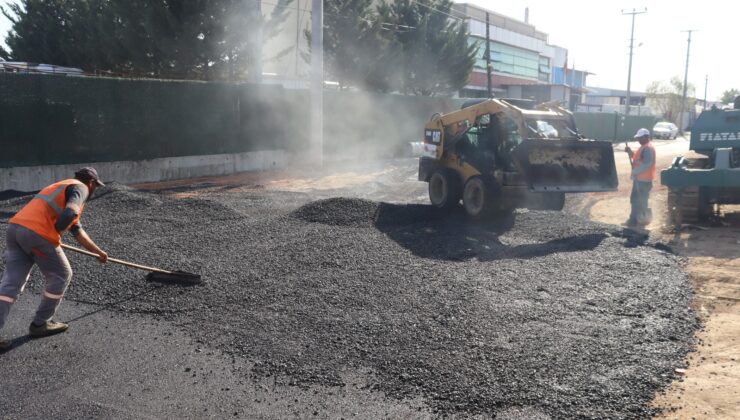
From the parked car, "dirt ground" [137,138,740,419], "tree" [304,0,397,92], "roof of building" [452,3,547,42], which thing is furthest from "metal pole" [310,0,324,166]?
the parked car

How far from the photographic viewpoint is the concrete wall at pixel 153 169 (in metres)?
14.4

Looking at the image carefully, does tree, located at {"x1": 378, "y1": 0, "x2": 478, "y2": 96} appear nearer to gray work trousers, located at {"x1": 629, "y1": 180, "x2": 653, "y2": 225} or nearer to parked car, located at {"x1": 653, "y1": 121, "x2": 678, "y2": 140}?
parked car, located at {"x1": 653, "y1": 121, "x2": 678, "y2": 140}

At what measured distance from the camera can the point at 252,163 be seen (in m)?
20.3

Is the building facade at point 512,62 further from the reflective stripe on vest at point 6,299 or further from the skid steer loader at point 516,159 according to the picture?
the reflective stripe on vest at point 6,299

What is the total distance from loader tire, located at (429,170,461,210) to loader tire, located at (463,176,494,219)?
0.47m

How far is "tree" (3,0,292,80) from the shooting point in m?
20.2

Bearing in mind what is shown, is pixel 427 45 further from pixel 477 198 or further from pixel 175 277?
pixel 175 277

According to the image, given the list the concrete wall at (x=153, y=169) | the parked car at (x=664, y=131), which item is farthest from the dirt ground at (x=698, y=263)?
the parked car at (x=664, y=131)

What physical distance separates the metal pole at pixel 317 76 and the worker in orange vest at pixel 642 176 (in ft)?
35.5

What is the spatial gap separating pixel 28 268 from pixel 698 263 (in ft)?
27.4

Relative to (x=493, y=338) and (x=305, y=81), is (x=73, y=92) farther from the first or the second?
(x=305, y=81)

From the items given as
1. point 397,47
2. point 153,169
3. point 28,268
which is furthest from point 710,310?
point 397,47

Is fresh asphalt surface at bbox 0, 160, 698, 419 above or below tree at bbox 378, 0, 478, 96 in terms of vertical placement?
below

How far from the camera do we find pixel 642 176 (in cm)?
1098
